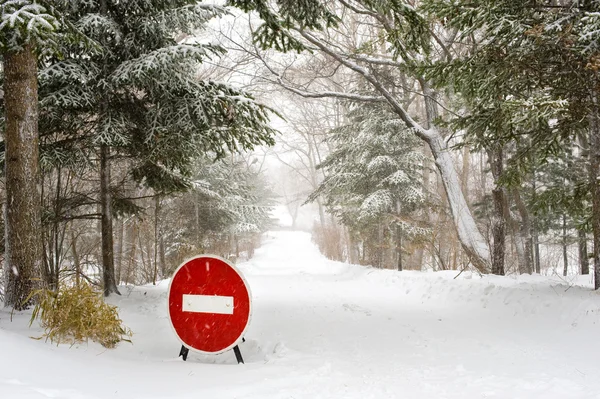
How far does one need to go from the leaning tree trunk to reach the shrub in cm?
99

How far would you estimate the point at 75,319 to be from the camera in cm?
339

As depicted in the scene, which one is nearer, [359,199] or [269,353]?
[269,353]

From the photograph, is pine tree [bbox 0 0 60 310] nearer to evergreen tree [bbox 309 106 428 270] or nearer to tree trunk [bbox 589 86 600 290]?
tree trunk [bbox 589 86 600 290]

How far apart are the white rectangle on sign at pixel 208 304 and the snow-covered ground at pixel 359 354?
50cm

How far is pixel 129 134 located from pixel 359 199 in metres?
9.65

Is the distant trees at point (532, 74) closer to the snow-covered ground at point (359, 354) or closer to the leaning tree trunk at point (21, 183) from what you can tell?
the snow-covered ground at point (359, 354)

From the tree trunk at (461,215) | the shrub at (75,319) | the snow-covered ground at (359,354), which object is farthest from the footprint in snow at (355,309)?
the shrub at (75,319)

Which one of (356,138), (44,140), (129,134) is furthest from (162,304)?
Result: (356,138)

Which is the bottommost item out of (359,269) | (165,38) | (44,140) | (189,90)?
(359,269)

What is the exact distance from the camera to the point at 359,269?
14.1m

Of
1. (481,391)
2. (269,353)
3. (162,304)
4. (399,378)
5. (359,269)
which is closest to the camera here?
(481,391)

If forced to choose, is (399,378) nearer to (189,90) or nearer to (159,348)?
(159,348)

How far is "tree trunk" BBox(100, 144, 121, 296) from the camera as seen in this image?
21.5 feet

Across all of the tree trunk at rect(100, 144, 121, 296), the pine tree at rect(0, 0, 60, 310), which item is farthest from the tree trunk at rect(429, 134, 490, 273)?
the pine tree at rect(0, 0, 60, 310)
